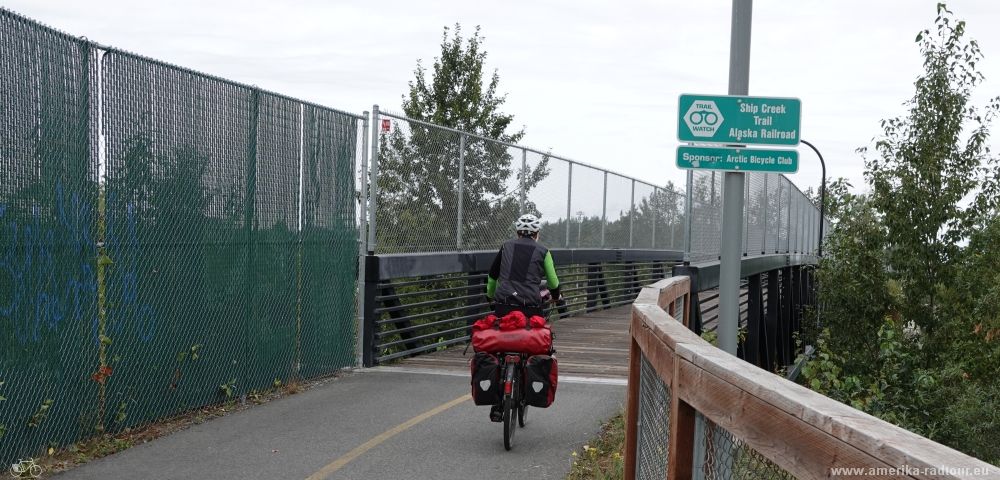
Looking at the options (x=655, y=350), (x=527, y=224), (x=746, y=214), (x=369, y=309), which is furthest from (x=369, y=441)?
(x=746, y=214)

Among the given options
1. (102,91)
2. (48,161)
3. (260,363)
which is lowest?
(260,363)

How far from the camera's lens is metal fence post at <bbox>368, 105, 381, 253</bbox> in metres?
12.5

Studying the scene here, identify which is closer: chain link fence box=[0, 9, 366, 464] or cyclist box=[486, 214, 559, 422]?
chain link fence box=[0, 9, 366, 464]

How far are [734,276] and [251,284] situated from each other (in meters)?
4.33

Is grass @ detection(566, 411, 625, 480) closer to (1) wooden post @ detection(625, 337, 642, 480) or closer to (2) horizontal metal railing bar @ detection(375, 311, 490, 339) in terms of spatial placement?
(1) wooden post @ detection(625, 337, 642, 480)

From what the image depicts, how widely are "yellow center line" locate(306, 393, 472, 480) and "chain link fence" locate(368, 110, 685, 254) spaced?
3.01 metres

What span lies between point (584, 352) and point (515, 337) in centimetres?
699

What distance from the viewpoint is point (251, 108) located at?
34.3 feet

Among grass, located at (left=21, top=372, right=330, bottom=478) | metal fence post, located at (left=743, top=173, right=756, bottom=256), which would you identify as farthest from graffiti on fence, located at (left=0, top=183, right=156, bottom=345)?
metal fence post, located at (left=743, top=173, right=756, bottom=256)

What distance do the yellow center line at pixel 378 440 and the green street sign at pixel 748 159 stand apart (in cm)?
309

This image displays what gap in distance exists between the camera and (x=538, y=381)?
8500 millimetres

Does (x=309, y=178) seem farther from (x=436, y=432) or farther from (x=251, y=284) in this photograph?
(x=436, y=432)

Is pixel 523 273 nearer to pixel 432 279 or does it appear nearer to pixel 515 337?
pixel 515 337

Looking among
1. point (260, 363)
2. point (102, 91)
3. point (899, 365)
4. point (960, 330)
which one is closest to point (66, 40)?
point (102, 91)
